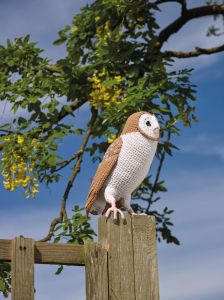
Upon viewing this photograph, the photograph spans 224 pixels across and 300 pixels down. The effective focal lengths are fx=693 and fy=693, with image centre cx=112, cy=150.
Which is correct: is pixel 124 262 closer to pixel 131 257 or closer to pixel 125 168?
pixel 131 257

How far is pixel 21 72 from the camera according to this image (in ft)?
26.0

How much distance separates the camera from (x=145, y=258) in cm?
337

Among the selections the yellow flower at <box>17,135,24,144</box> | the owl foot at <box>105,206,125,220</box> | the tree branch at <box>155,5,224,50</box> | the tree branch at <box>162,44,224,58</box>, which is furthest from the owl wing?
the tree branch at <box>155,5,224,50</box>

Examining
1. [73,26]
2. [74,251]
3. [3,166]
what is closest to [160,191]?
[3,166]

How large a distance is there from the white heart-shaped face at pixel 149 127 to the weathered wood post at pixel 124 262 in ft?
1.44

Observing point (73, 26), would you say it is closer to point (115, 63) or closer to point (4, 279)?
point (115, 63)

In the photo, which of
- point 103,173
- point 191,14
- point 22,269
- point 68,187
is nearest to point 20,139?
point 68,187

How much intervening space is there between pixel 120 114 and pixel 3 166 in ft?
4.51

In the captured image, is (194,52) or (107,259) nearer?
(107,259)

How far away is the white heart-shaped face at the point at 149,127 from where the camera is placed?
3.59m

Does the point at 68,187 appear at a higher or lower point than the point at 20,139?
lower

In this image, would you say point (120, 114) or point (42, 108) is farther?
point (42, 108)

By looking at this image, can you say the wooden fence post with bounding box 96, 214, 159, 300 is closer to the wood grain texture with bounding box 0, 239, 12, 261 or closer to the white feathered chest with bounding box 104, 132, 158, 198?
the white feathered chest with bounding box 104, 132, 158, 198

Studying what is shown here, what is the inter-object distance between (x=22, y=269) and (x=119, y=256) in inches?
20.1
